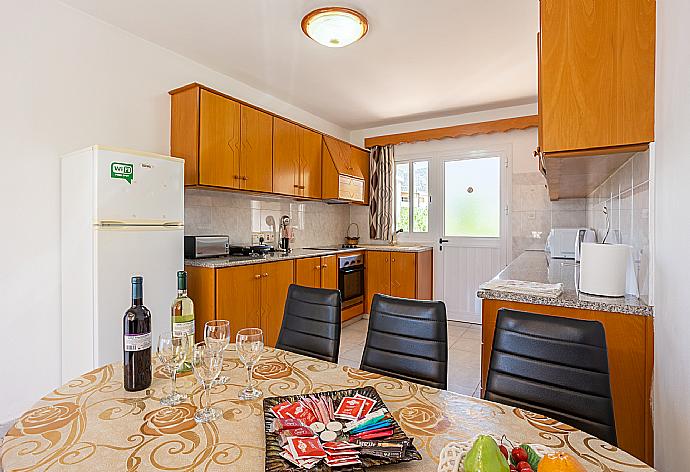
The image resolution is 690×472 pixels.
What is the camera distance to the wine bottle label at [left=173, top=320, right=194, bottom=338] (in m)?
1.19

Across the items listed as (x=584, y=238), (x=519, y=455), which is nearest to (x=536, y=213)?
(x=584, y=238)

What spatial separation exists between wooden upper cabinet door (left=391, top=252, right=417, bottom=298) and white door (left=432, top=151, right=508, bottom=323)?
1.90 feet

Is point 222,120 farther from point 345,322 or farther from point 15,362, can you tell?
point 345,322

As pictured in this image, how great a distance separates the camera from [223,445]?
31.8 inches

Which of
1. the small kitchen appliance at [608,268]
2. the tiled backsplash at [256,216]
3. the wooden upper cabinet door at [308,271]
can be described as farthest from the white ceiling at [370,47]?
the wooden upper cabinet door at [308,271]

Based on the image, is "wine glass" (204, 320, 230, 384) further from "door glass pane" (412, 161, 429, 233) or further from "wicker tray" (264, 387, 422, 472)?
"door glass pane" (412, 161, 429, 233)

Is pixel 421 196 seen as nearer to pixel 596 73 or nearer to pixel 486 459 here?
pixel 596 73

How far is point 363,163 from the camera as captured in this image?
5.36 m

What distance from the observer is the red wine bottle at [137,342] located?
1040 mm

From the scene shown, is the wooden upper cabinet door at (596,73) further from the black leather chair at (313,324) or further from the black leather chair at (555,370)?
the black leather chair at (313,324)

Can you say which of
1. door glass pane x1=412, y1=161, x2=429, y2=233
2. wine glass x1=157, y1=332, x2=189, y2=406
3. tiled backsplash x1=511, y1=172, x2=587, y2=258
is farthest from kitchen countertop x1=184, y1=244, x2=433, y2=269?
wine glass x1=157, y1=332, x2=189, y2=406

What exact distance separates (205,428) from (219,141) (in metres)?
2.67

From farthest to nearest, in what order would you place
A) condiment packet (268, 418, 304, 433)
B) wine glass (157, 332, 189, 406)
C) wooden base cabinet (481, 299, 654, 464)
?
1. wooden base cabinet (481, 299, 654, 464)
2. wine glass (157, 332, 189, 406)
3. condiment packet (268, 418, 304, 433)

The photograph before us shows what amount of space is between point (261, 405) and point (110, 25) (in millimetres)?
3007
